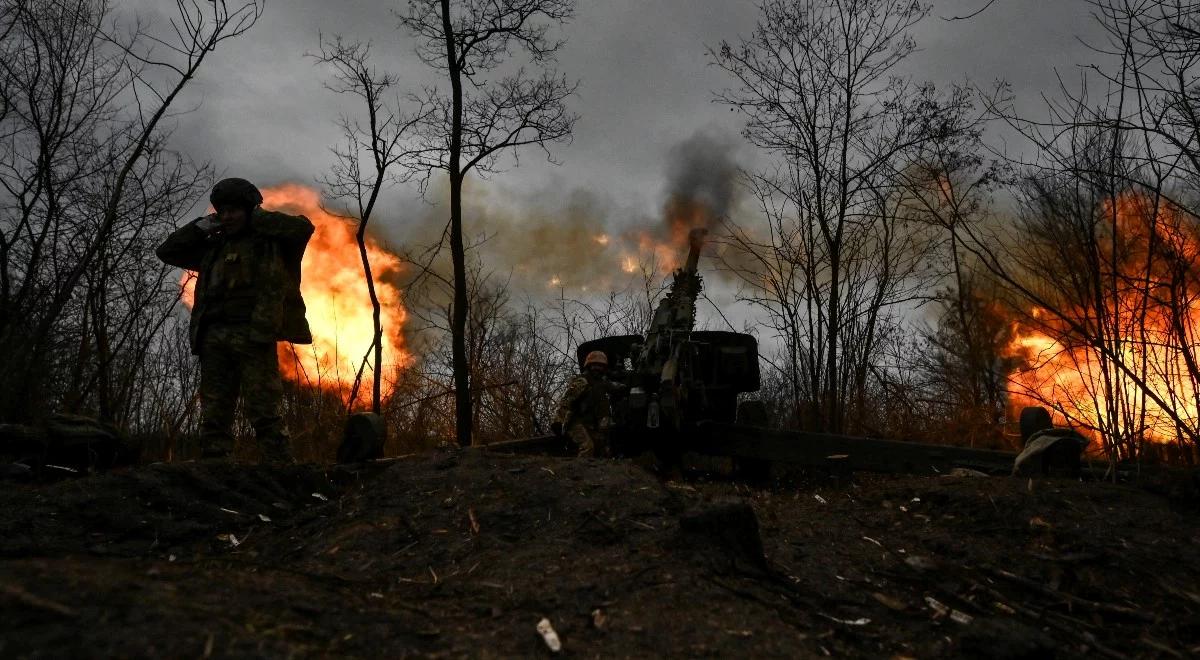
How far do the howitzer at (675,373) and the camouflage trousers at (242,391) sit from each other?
3067 mm

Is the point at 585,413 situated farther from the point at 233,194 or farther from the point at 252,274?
the point at 233,194

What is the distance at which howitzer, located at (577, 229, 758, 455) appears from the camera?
25.4 feet

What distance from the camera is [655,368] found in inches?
324

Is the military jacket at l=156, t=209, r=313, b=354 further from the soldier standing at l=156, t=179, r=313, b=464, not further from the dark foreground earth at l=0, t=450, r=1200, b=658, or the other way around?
the dark foreground earth at l=0, t=450, r=1200, b=658

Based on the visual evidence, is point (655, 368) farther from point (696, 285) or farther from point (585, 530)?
point (585, 530)

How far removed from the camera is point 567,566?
3.46 meters

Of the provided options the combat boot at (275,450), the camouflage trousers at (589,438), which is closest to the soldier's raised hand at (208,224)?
the combat boot at (275,450)

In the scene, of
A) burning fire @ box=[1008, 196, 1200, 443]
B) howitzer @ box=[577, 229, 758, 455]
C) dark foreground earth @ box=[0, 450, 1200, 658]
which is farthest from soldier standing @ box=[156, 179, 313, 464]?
burning fire @ box=[1008, 196, 1200, 443]

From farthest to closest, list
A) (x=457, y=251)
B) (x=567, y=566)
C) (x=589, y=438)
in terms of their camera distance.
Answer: (x=457, y=251), (x=589, y=438), (x=567, y=566)

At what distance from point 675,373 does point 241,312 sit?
3.76 m

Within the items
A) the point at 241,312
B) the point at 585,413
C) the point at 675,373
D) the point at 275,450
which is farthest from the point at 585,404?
the point at 241,312

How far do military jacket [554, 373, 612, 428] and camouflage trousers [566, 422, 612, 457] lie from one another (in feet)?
0.17

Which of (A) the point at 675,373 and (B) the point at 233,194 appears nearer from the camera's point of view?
(B) the point at 233,194

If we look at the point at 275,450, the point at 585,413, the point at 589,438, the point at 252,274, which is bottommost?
the point at 275,450
